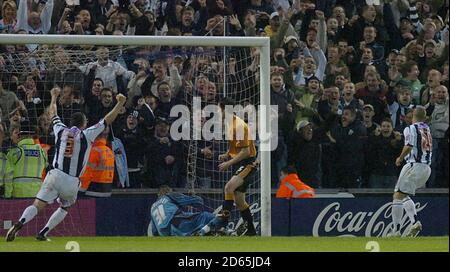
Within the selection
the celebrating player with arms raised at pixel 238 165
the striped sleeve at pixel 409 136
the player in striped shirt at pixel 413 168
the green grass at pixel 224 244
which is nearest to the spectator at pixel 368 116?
the player in striped shirt at pixel 413 168

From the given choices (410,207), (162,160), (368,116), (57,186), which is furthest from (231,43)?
(410,207)

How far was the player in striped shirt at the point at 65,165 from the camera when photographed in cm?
1642

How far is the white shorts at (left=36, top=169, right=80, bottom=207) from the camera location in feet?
54.0

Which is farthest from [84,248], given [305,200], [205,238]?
[305,200]

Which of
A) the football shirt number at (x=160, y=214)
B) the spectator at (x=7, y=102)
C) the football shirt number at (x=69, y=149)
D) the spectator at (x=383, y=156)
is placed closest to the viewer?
the football shirt number at (x=69, y=149)

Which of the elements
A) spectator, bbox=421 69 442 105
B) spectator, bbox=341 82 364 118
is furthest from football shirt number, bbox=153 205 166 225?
spectator, bbox=421 69 442 105

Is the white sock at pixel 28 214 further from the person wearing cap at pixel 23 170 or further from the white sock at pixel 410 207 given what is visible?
the white sock at pixel 410 207

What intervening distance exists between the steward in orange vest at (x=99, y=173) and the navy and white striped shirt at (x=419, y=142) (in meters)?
4.55

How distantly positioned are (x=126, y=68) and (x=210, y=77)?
4.24ft

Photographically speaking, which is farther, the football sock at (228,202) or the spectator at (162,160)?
the spectator at (162,160)

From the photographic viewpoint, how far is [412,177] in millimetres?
18172

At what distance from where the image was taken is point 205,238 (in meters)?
16.2

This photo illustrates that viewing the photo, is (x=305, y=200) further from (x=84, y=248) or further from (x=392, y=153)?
(x=84, y=248)

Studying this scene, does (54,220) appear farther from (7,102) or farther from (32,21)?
(32,21)
